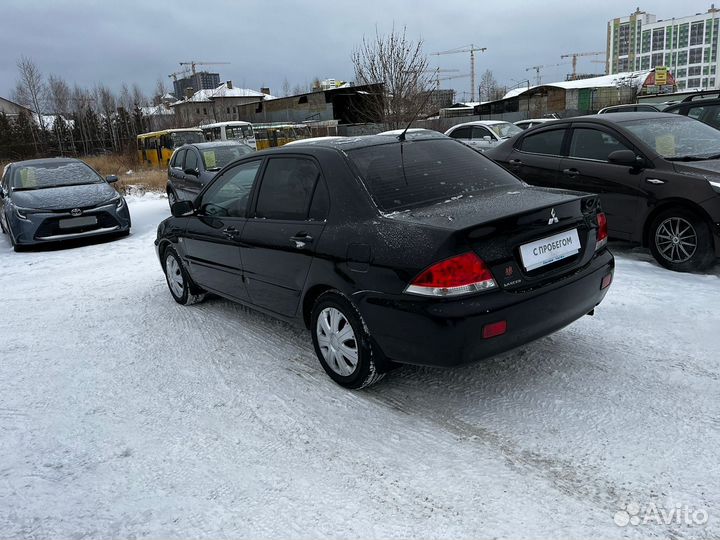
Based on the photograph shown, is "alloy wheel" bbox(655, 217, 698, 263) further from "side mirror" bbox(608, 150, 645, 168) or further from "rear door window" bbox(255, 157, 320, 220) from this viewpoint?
"rear door window" bbox(255, 157, 320, 220)

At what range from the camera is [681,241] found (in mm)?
5738

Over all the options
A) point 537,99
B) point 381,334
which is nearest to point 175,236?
point 381,334

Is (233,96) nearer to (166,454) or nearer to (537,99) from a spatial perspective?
(537,99)

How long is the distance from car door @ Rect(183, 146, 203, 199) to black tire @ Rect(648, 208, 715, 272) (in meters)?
8.18

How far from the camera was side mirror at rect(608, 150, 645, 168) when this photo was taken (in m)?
5.88

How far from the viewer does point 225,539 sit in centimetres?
234

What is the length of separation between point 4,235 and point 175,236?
25.4 ft

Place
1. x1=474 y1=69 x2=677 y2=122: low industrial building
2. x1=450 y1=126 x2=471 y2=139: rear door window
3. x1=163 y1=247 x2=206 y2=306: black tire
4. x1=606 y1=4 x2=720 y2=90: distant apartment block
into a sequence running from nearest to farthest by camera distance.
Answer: x1=163 y1=247 x2=206 y2=306: black tire, x1=450 y1=126 x2=471 y2=139: rear door window, x1=474 y1=69 x2=677 y2=122: low industrial building, x1=606 y1=4 x2=720 y2=90: distant apartment block

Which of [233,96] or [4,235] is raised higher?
[233,96]

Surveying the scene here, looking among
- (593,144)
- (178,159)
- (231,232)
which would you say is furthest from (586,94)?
(231,232)

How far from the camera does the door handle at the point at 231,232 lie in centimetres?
443

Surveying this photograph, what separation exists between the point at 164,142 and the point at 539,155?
31009mm

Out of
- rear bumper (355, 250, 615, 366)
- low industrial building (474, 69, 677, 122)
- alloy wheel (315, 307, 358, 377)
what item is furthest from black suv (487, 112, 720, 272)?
low industrial building (474, 69, 677, 122)

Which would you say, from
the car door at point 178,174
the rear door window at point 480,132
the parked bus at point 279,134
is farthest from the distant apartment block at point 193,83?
the car door at point 178,174
